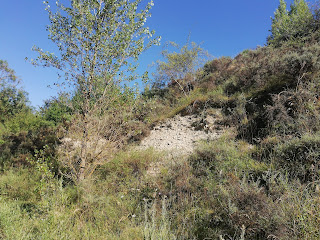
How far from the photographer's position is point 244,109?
761 centimetres

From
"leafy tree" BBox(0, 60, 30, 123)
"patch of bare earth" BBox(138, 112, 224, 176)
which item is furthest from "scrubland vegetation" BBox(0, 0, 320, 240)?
"leafy tree" BBox(0, 60, 30, 123)

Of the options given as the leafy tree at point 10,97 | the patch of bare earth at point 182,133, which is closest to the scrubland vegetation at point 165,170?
the patch of bare earth at point 182,133

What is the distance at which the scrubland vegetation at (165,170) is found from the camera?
9.77ft

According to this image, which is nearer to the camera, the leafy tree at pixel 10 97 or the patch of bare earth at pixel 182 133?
the patch of bare earth at pixel 182 133

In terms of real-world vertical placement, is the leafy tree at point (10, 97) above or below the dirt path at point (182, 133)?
above

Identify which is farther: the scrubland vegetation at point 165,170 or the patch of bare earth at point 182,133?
the patch of bare earth at point 182,133

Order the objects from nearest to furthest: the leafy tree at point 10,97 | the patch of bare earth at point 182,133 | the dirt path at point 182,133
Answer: the patch of bare earth at point 182,133 → the dirt path at point 182,133 → the leafy tree at point 10,97

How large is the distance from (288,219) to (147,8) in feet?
19.1

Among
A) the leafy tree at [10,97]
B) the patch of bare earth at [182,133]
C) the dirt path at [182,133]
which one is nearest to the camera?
the patch of bare earth at [182,133]

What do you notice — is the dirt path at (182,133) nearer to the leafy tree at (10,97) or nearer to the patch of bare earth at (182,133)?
the patch of bare earth at (182,133)

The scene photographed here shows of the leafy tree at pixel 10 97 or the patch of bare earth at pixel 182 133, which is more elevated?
the leafy tree at pixel 10 97

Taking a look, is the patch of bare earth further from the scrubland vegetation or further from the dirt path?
the scrubland vegetation

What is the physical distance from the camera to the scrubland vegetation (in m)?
2.98

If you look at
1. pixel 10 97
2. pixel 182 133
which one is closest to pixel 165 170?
pixel 182 133
